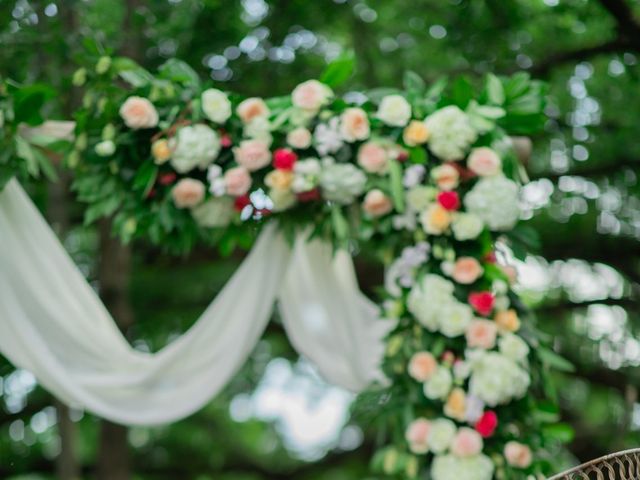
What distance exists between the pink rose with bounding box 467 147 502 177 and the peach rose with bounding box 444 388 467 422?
743mm

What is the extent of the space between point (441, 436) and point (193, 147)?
128cm

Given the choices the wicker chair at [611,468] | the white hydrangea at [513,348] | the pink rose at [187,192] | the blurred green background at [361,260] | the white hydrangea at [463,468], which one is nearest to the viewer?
the wicker chair at [611,468]

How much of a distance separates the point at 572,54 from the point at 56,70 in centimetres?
297

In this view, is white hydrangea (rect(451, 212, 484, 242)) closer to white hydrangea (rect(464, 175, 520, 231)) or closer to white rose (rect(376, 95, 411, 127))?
white hydrangea (rect(464, 175, 520, 231))

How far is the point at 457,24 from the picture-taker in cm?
557

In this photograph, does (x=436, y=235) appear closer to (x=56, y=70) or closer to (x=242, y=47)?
(x=56, y=70)

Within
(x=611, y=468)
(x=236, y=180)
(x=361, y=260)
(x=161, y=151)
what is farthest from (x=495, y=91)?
(x=361, y=260)

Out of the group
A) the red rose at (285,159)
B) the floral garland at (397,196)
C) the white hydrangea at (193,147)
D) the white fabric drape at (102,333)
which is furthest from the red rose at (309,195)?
the white hydrangea at (193,147)

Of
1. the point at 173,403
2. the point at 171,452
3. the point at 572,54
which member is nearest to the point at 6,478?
the point at 171,452

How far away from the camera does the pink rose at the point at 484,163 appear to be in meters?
3.34

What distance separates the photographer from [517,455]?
3195 millimetres

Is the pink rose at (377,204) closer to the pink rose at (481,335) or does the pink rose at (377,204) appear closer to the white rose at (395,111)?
the white rose at (395,111)

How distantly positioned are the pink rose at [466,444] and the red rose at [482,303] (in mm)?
401

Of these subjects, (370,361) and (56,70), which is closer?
(370,361)
